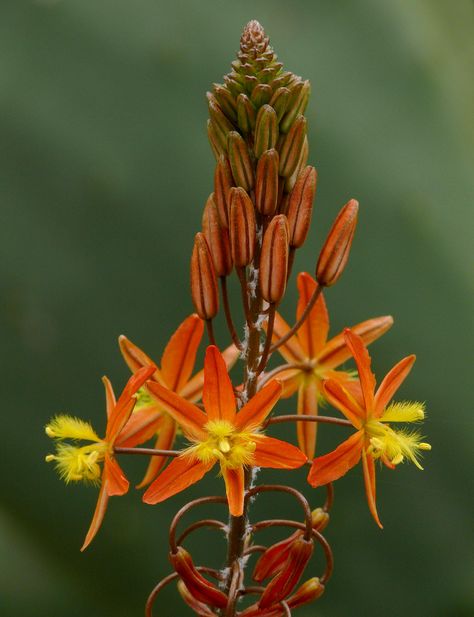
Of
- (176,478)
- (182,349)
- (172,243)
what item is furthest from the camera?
(172,243)

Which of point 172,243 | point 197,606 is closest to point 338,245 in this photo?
point 197,606

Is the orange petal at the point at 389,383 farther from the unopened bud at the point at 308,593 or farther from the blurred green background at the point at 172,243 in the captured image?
the blurred green background at the point at 172,243

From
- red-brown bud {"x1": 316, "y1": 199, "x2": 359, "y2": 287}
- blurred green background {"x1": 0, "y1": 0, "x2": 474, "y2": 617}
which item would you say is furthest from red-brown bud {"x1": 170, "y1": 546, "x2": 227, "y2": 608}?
blurred green background {"x1": 0, "y1": 0, "x2": 474, "y2": 617}

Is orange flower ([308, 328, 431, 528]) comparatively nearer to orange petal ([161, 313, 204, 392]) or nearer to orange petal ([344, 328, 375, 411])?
orange petal ([344, 328, 375, 411])

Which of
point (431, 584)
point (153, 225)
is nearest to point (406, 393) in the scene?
point (431, 584)

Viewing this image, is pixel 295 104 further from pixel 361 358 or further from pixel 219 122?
pixel 361 358
